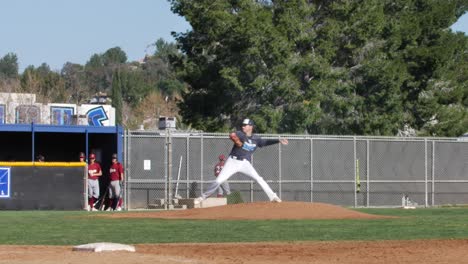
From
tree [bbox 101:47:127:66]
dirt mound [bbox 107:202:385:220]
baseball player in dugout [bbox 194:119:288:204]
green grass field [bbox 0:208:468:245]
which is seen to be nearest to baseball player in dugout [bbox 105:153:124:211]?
green grass field [bbox 0:208:468:245]

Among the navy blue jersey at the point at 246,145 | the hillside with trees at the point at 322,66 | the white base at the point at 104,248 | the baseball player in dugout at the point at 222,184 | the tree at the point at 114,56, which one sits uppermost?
the tree at the point at 114,56

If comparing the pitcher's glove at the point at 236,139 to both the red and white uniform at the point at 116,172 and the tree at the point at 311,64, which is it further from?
the tree at the point at 311,64

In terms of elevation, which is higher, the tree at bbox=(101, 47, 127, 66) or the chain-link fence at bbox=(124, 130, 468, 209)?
the tree at bbox=(101, 47, 127, 66)

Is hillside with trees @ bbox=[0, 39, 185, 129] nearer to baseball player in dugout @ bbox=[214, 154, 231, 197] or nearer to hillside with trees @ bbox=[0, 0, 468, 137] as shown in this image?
hillside with trees @ bbox=[0, 0, 468, 137]

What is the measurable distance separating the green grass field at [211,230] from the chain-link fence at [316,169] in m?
11.0

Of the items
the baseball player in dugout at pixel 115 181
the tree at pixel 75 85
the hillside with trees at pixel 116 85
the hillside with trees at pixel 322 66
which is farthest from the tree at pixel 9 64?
the baseball player in dugout at pixel 115 181

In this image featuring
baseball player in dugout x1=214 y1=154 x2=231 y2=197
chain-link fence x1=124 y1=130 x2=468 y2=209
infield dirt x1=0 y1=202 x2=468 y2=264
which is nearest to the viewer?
infield dirt x1=0 y1=202 x2=468 y2=264

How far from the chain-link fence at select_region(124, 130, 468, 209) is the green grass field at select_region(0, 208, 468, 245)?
1099cm

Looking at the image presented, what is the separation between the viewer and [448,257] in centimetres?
1302

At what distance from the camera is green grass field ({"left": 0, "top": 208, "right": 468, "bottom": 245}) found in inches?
643

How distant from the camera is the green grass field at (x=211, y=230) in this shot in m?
16.3

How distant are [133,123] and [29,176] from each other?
53.2m

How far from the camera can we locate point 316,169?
35.8 metres

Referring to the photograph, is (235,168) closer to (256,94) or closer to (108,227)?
(108,227)
